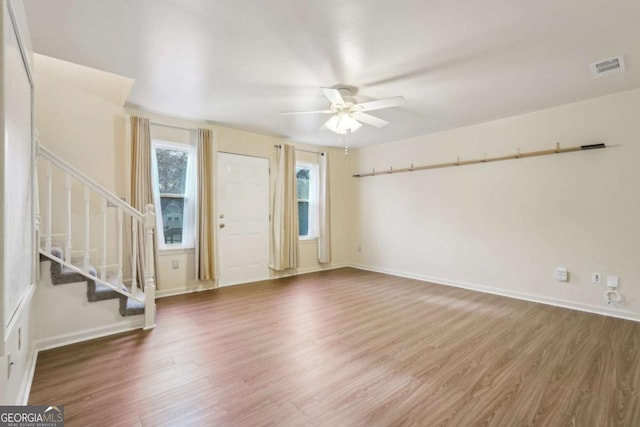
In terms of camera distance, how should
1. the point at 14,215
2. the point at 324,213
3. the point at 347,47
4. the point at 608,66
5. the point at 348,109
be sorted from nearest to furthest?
the point at 14,215
the point at 347,47
the point at 608,66
the point at 348,109
the point at 324,213

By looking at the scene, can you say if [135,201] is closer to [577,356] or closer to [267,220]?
[267,220]

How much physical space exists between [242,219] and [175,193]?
108 cm

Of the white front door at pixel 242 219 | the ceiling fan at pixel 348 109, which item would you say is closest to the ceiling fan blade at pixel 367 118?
the ceiling fan at pixel 348 109

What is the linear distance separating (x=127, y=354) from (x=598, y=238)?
16.4 ft

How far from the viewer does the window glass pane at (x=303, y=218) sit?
5742 mm

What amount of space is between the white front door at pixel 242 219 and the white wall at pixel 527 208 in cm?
232

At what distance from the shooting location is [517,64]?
102 inches

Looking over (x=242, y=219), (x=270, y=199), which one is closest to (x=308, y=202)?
(x=270, y=199)

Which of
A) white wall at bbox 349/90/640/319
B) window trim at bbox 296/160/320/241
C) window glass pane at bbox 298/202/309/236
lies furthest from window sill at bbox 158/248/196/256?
white wall at bbox 349/90/640/319

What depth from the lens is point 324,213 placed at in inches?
224

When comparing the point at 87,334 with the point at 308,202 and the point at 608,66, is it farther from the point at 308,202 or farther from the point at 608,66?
the point at 608,66

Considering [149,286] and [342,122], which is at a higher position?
[342,122]

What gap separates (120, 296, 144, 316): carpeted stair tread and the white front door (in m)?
1.62

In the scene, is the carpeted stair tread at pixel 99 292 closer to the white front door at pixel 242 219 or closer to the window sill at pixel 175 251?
the window sill at pixel 175 251
